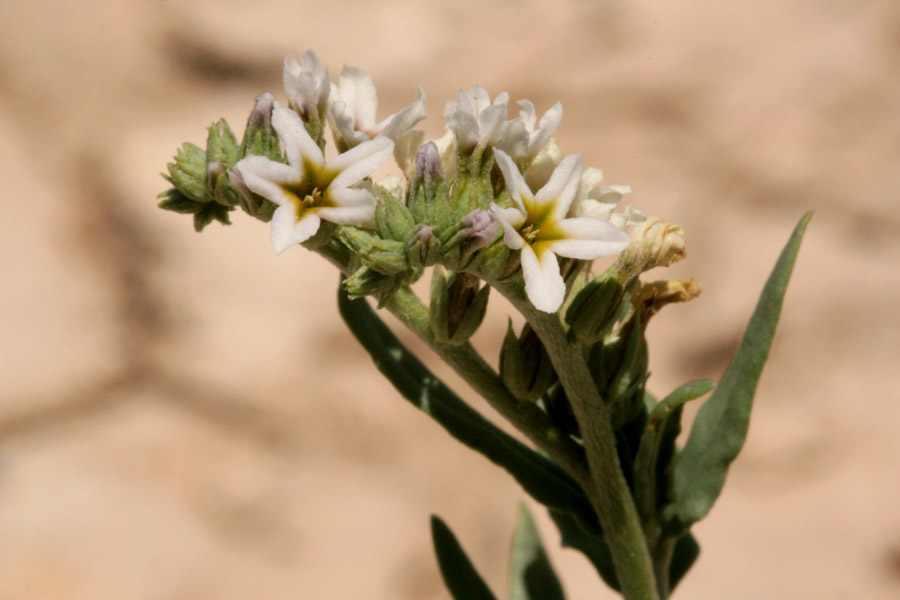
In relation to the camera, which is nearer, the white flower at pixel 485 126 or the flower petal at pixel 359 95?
the white flower at pixel 485 126

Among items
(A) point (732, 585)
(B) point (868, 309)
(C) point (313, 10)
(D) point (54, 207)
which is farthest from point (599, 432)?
(C) point (313, 10)

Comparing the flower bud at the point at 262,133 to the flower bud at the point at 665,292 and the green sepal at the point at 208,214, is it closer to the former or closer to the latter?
the green sepal at the point at 208,214

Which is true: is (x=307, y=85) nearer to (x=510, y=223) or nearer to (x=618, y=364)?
(x=510, y=223)

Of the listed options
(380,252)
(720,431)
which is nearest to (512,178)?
(380,252)

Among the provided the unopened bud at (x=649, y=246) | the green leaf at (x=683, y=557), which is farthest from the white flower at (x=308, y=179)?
the green leaf at (x=683, y=557)

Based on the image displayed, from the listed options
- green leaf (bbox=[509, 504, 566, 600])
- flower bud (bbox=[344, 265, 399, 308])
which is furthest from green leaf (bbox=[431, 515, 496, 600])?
flower bud (bbox=[344, 265, 399, 308])

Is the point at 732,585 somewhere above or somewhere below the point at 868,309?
below

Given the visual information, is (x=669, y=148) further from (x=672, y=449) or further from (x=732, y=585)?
(x=672, y=449)
